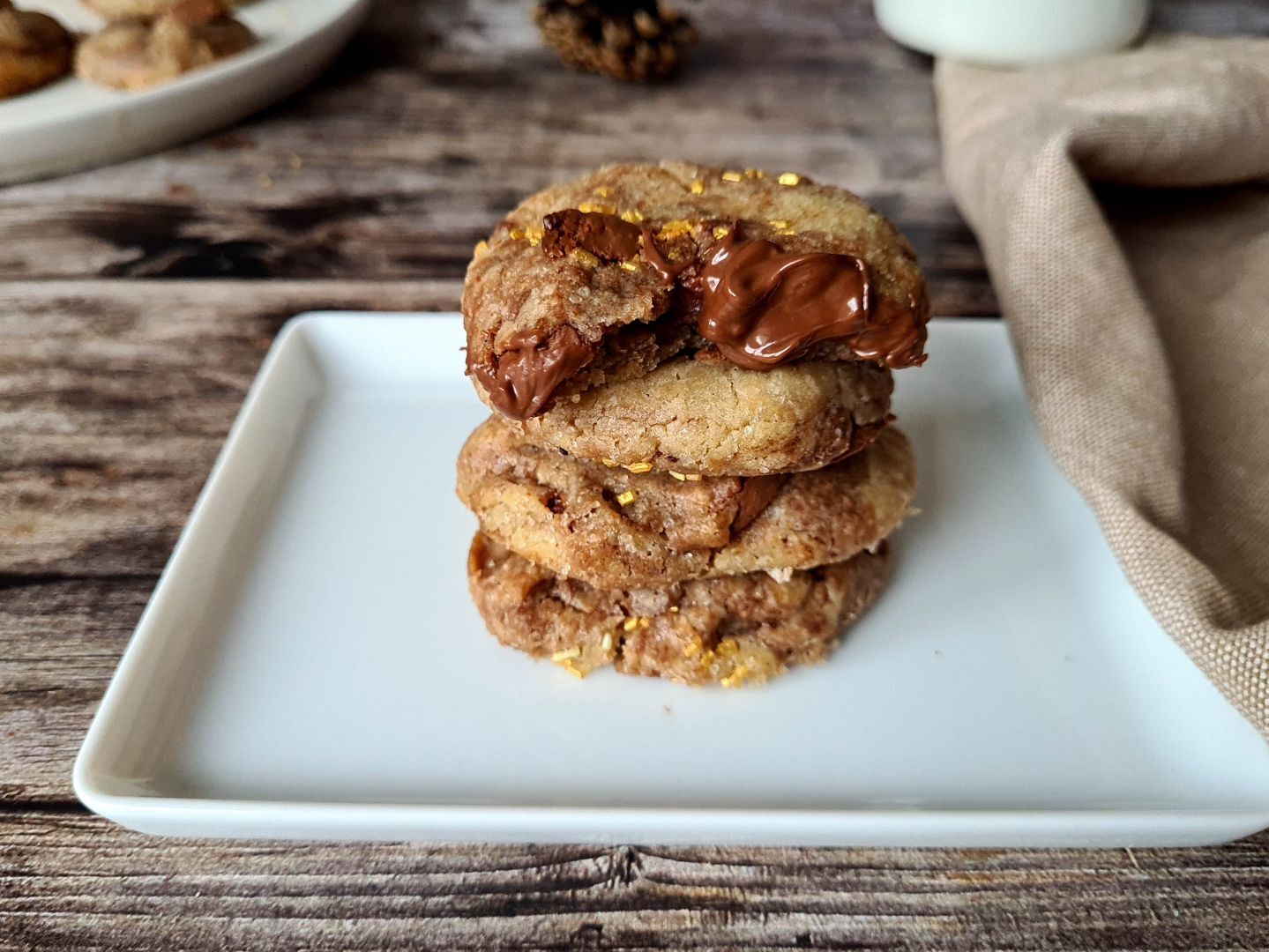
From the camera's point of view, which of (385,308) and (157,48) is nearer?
→ (385,308)

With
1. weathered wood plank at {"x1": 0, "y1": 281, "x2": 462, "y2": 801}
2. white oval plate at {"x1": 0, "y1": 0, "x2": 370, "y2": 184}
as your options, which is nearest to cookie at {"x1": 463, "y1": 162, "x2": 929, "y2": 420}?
weathered wood plank at {"x1": 0, "y1": 281, "x2": 462, "y2": 801}

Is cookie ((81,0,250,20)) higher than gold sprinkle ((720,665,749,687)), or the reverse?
cookie ((81,0,250,20))

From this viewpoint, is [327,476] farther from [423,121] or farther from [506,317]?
[423,121]

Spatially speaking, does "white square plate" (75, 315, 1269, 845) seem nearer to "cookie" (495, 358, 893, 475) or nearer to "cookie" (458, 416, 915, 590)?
"cookie" (458, 416, 915, 590)

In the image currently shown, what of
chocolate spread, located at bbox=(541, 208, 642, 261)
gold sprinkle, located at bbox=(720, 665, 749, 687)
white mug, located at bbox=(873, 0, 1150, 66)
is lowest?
gold sprinkle, located at bbox=(720, 665, 749, 687)

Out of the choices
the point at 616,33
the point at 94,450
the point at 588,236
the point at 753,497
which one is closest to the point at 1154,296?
the point at 753,497

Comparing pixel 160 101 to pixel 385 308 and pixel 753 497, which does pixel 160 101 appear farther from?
pixel 753 497

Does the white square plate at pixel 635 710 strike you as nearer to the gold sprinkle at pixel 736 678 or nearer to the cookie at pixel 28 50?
the gold sprinkle at pixel 736 678

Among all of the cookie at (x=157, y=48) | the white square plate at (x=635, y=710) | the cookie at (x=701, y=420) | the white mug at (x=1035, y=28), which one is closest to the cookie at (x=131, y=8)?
the cookie at (x=157, y=48)
